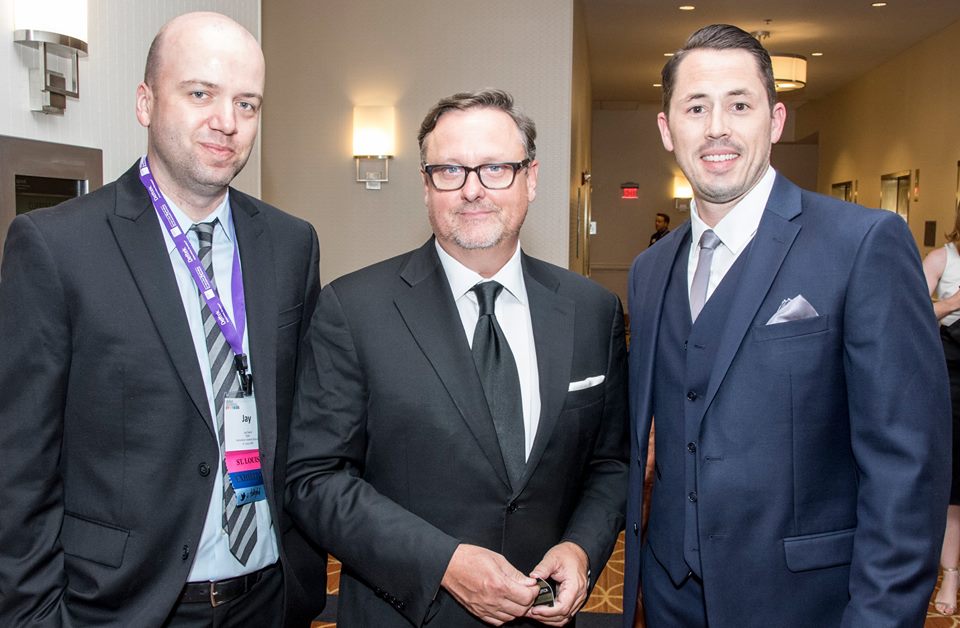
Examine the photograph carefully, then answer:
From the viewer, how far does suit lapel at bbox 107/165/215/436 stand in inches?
64.8

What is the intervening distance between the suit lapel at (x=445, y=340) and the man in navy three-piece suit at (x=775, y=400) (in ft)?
1.24

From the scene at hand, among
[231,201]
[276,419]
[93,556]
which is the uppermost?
[231,201]

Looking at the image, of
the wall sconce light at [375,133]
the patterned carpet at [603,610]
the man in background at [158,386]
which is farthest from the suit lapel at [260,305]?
the wall sconce light at [375,133]

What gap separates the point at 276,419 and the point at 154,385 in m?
0.26

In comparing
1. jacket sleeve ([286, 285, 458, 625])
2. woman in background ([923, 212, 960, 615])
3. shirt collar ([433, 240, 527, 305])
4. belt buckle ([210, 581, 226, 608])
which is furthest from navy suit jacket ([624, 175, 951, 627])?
woman in background ([923, 212, 960, 615])

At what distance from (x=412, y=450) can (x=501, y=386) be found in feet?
0.75

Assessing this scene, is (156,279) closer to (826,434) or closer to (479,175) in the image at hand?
(479,175)

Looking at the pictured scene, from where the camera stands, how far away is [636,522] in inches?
73.9

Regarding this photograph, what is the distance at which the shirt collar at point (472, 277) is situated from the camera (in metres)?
1.86

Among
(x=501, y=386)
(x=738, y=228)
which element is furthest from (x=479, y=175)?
(x=738, y=228)

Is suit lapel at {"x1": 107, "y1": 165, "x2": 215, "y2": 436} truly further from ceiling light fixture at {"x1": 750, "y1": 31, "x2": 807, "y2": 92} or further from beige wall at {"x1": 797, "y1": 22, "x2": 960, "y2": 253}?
ceiling light fixture at {"x1": 750, "y1": 31, "x2": 807, "y2": 92}

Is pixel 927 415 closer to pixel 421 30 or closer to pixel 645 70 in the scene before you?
pixel 421 30

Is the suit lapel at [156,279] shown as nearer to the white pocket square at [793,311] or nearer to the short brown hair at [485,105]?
the short brown hair at [485,105]

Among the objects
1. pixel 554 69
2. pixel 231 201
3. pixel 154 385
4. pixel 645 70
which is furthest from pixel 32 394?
pixel 645 70
